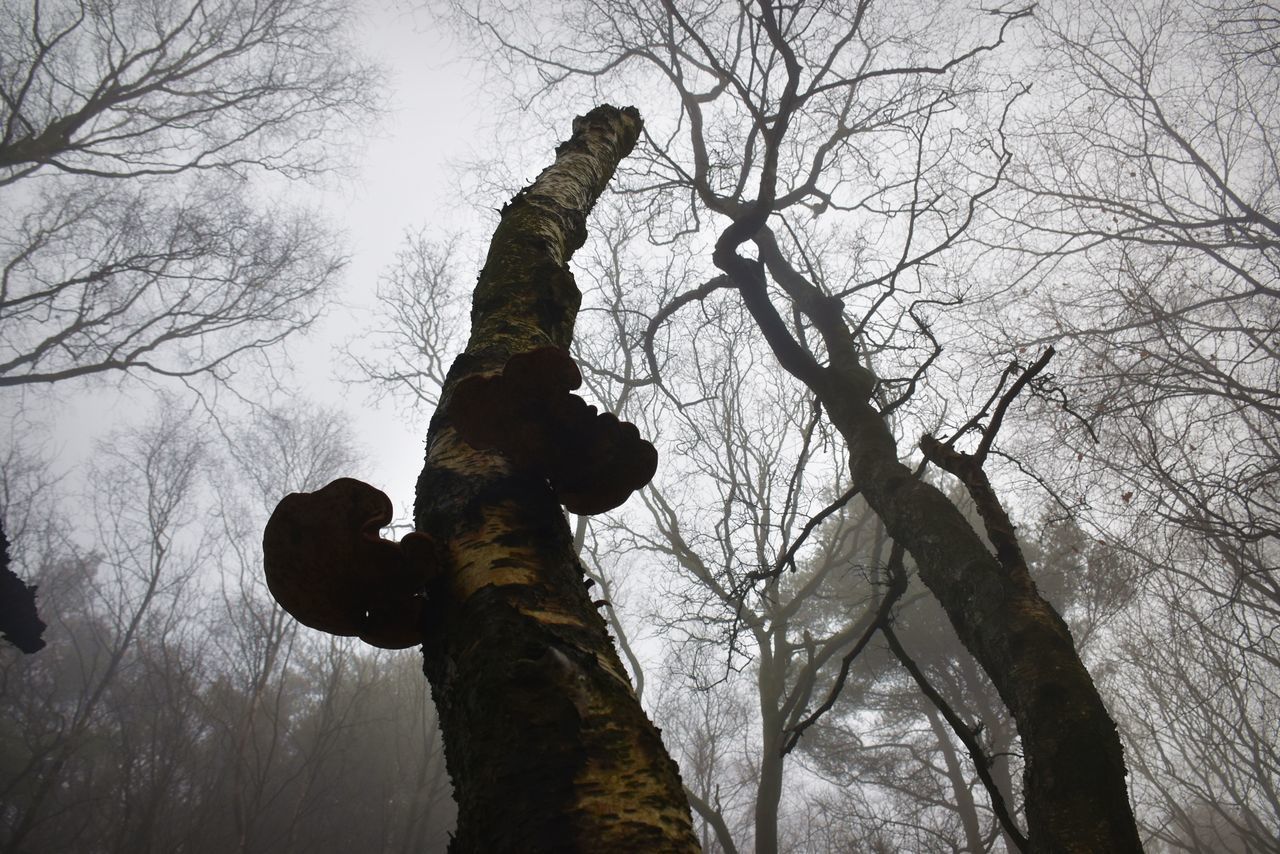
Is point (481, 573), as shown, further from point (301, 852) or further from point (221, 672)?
point (301, 852)

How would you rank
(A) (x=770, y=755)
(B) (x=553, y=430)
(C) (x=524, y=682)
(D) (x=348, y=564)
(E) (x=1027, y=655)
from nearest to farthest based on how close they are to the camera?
(C) (x=524, y=682), (D) (x=348, y=564), (B) (x=553, y=430), (E) (x=1027, y=655), (A) (x=770, y=755)

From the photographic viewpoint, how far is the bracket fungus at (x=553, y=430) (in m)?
1.00

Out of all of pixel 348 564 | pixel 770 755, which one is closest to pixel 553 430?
pixel 348 564

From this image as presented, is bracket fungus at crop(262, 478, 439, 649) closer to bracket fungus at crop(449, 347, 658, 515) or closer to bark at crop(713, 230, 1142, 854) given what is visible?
bracket fungus at crop(449, 347, 658, 515)

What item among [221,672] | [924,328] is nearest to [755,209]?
[924,328]

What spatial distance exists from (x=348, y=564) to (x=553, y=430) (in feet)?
1.25

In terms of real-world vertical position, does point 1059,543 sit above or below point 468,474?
above

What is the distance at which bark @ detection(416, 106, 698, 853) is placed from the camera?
1.98 ft

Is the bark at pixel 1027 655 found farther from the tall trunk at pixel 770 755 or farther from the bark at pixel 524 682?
the tall trunk at pixel 770 755

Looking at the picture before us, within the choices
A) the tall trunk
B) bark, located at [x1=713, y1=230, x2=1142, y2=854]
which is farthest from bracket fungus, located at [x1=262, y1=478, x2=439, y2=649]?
the tall trunk

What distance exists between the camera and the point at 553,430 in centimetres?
106

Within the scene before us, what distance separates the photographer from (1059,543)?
14070 mm

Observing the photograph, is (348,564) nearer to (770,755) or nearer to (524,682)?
(524,682)

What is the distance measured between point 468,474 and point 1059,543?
1664 centimetres
